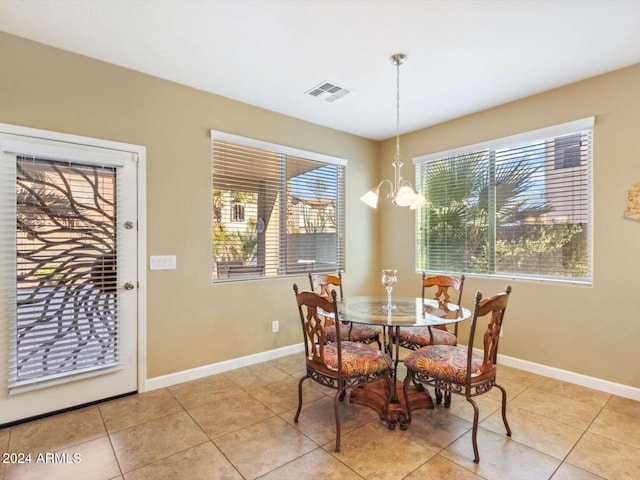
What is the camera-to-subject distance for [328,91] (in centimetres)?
324

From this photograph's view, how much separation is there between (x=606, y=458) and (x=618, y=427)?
1.61ft

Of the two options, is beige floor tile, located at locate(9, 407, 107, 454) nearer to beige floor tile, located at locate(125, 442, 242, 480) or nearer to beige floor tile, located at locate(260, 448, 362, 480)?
beige floor tile, located at locate(125, 442, 242, 480)

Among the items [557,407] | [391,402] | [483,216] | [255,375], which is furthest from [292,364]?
[483,216]

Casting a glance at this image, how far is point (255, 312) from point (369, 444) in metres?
1.84

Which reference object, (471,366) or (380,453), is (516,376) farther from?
(380,453)

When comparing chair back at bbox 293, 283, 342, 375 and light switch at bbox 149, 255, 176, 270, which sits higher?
light switch at bbox 149, 255, 176, 270

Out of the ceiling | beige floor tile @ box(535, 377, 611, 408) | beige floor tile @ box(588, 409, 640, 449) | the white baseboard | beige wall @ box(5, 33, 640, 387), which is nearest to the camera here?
the ceiling

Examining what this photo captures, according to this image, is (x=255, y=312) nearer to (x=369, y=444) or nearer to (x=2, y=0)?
(x=369, y=444)

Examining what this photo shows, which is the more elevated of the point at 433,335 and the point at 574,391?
the point at 433,335

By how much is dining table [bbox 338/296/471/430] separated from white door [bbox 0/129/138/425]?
74.1 inches

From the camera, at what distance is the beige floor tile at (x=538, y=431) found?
212 cm

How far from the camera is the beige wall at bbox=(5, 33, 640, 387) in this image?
2.59m

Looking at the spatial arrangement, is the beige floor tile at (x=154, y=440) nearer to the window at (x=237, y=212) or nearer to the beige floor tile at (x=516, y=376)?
the window at (x=237, y=212)

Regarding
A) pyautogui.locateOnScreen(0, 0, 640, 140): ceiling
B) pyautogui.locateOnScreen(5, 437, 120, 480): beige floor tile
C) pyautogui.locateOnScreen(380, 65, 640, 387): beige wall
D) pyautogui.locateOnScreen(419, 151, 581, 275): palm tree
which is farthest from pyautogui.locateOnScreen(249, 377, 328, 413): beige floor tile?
pyautogui.locateOnScreen(0, 0, 640, 140): ceiling
